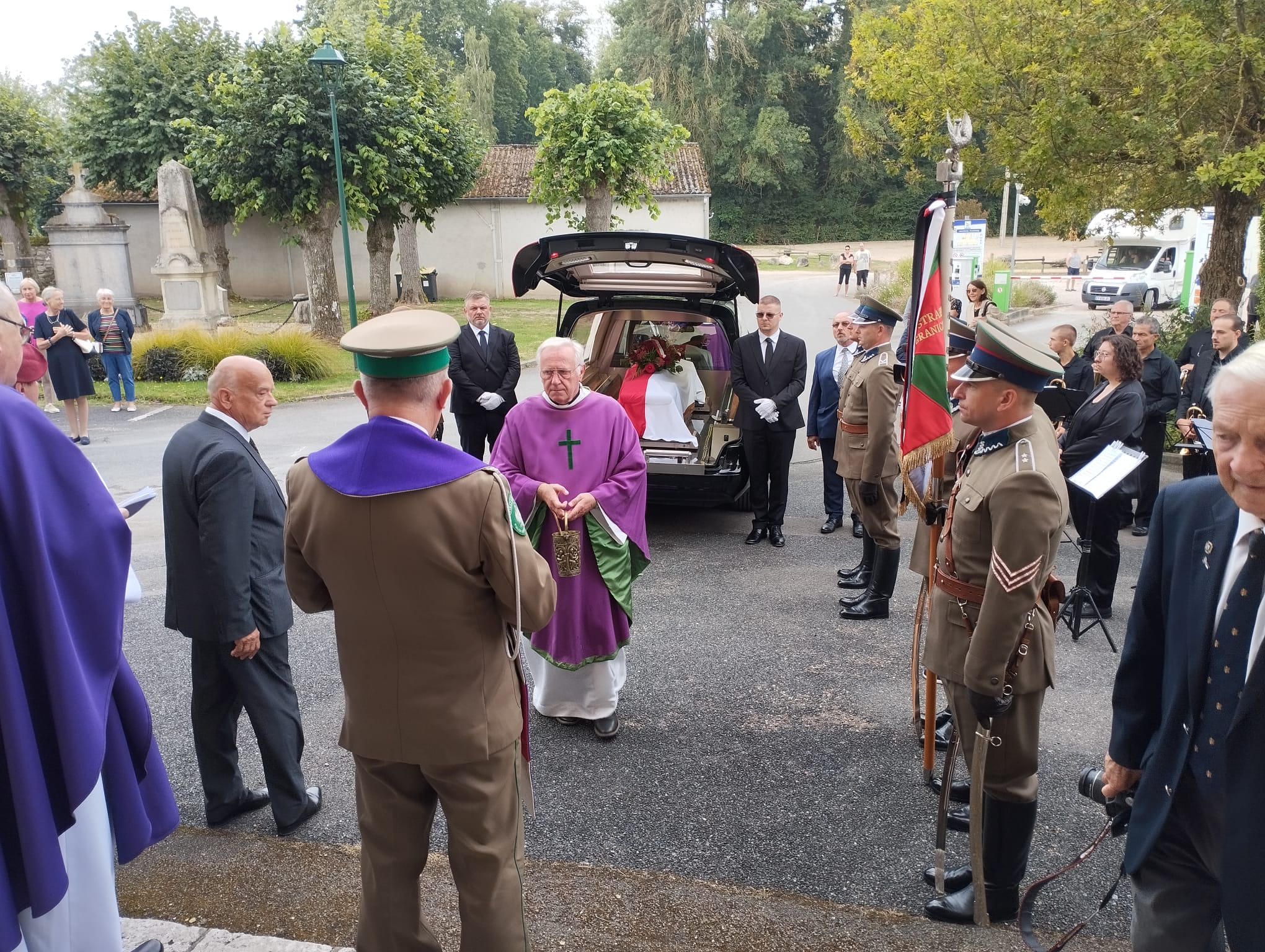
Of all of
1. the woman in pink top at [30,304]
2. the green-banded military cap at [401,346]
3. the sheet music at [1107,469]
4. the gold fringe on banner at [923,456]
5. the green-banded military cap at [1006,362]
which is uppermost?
the green-banded military cap at [401,346]

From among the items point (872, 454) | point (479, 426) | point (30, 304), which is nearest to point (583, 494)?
point (872, 454)

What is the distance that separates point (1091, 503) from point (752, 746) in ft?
9.81

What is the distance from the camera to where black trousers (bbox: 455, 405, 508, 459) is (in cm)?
901

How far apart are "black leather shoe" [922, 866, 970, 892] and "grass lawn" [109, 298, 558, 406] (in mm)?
3385

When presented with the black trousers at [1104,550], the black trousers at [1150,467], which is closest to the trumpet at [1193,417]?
the black trousers at [1150,467]

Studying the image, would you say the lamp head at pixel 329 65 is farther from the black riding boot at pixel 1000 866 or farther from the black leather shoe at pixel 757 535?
the black riding boot at pixel 1000 866

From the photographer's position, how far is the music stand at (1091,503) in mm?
5598

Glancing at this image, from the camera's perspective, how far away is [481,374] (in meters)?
8.91

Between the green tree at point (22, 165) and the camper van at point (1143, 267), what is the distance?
32.4 metres

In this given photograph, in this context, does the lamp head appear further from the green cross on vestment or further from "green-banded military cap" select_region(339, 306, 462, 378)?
"green-banded military cap" select_region(339, 306, 462, 378)

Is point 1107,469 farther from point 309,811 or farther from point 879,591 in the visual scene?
point 309,811

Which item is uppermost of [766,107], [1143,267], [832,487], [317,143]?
[766,107]

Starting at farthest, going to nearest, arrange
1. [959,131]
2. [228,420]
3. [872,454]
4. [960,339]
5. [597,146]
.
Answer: [597,146], [872,454], [959,131], [960,339], [228,420]

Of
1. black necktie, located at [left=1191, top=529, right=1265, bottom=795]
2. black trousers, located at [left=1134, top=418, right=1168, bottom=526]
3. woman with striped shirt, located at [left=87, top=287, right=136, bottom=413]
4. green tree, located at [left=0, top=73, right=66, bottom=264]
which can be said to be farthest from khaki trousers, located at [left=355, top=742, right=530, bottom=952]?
green tree, located at [left=0, top=73, right=66, bottom=264]
